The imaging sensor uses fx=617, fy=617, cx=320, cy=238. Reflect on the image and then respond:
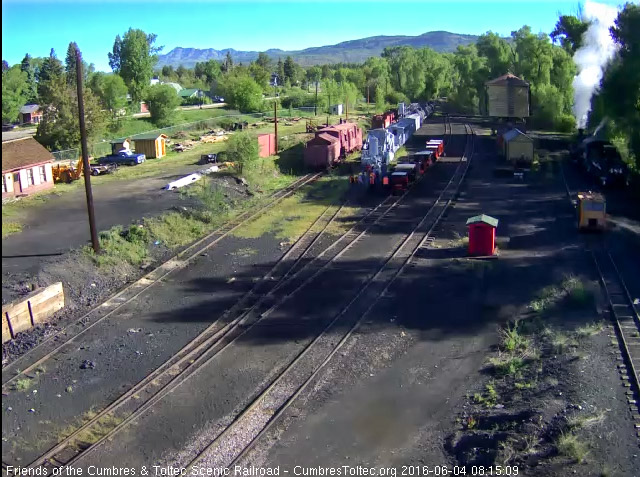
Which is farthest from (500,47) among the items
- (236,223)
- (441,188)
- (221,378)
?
(221,378)

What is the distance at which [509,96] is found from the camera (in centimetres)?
5356

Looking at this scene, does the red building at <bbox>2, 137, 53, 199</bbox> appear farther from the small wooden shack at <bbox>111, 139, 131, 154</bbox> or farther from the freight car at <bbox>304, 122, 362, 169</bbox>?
the freight car at <bbox>304, 122, 362, 169</bbox>

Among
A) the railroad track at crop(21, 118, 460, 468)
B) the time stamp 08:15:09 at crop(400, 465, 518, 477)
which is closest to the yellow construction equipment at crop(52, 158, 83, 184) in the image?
the railroad track at crop(21, 118, 460, 468)

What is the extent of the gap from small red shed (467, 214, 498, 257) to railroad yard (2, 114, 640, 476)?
1.65ft

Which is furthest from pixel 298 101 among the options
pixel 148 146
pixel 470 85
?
pixel 148 146

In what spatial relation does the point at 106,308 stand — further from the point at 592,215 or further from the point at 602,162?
the point at 602,162

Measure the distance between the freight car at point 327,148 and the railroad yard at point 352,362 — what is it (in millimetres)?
14830

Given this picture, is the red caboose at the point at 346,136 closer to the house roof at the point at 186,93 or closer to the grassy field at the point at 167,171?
the grassy field at the point at 167,171

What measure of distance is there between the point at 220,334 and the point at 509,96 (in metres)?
45.9

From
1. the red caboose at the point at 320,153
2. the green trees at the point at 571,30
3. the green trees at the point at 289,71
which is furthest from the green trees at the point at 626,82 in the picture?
the green trees at the point at 289,71

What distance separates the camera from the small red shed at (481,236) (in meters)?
19.5

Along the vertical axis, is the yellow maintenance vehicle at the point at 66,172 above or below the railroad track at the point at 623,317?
above

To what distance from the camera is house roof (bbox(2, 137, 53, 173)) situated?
2858cm

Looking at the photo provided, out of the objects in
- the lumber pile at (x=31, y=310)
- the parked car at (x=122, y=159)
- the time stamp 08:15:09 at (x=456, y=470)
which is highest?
the parked car at (x=122, y=159)
